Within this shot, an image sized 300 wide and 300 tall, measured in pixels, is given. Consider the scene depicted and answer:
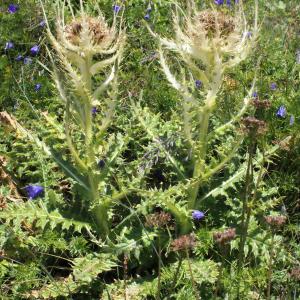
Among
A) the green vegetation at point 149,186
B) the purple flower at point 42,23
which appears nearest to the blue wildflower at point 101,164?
the green vegetation at point 149,186

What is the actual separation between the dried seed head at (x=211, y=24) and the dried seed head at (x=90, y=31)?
43cm

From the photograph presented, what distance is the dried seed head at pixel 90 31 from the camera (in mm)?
2475

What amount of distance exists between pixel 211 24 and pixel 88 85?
2.22 ft

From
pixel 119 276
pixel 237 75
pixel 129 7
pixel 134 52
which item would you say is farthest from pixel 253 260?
pixel 129 7

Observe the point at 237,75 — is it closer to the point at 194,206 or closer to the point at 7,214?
the point at 194,206

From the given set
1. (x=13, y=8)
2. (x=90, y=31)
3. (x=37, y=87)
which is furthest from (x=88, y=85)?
(x=13, y=8)

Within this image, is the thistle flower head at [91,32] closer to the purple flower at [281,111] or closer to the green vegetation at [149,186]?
the green vegetation at [149,186]

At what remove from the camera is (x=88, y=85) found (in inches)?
103

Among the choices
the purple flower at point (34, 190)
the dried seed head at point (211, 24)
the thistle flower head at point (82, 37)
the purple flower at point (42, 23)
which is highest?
the purple flower at point (42, 23)

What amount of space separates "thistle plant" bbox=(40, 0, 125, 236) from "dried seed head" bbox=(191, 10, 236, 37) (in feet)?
1.22

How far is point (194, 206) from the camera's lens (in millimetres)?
2889

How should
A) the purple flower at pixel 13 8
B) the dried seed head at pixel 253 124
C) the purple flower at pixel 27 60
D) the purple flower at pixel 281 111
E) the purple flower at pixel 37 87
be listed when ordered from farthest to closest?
the purple flower at pixel 13 8 < the purple flower at pixel 27 60 < the purple flower at pixel 37 87 < the purple flower at pixel 281 111 < the dried seed head at pixel 253 124

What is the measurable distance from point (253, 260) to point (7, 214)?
135 cm

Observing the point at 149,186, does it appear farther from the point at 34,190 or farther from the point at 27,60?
the point at 27,60
